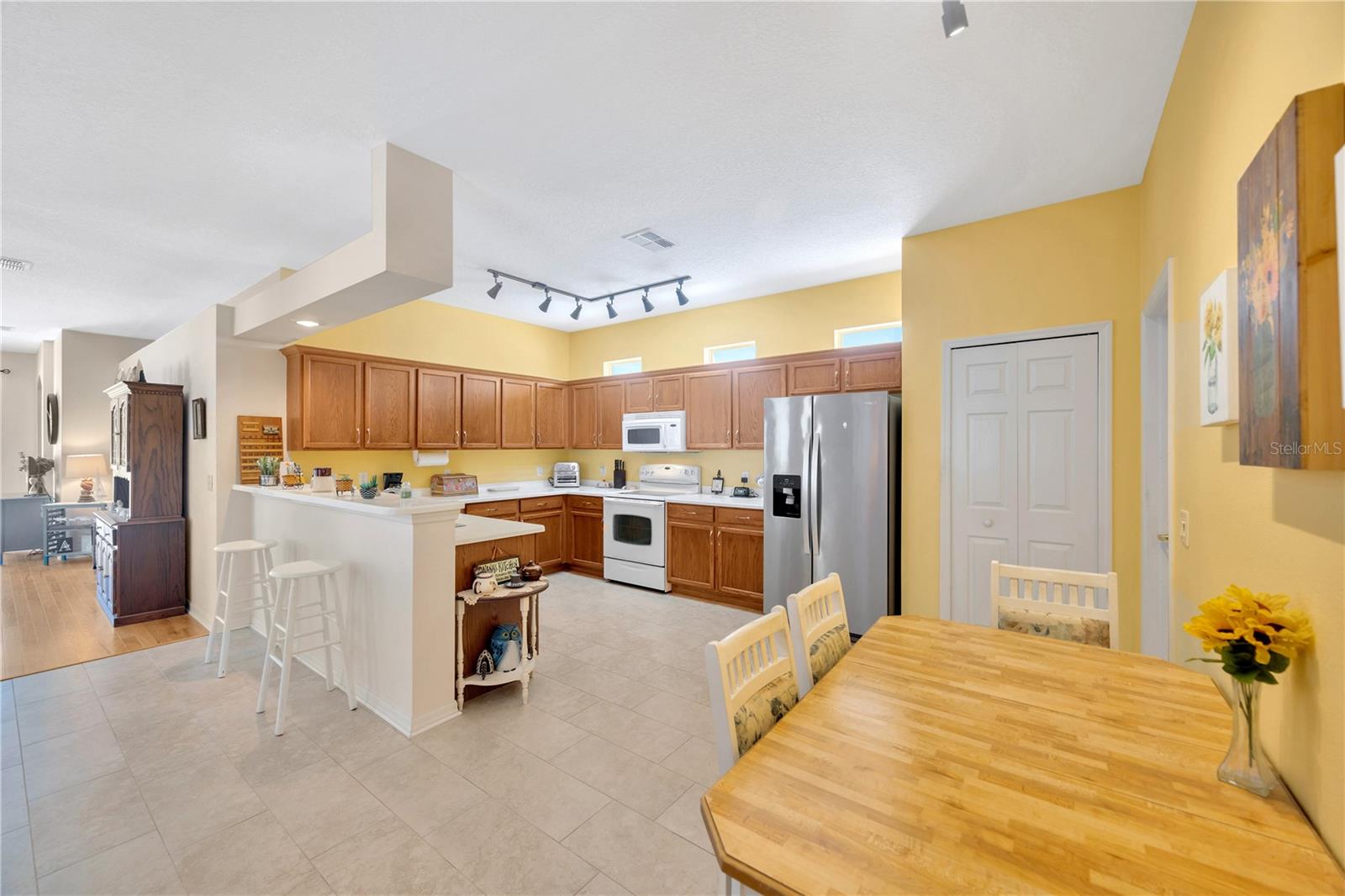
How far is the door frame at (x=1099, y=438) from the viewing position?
302 centimetres

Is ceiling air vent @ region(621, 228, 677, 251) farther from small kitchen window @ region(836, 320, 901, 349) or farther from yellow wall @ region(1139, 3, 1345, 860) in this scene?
yellow wall @ region(1139, 3, 1345, 860)

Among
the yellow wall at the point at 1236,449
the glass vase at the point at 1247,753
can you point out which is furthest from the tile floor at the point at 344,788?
the yellow wall at the point at 1236,449

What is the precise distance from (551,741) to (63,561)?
7.86 m

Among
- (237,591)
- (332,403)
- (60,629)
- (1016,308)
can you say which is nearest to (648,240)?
(1016,308)

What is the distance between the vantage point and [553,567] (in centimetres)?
593

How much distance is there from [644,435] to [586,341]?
1762mm

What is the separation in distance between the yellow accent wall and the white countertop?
1.59 meters

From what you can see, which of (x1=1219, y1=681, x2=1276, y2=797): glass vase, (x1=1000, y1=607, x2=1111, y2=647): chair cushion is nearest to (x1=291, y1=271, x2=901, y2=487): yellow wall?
(x1=1000, y1=607, x2=1111, y2=647): chair cushion

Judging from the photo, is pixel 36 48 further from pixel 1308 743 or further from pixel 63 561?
pixel 63 561

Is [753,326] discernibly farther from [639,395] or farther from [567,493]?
[567,493]

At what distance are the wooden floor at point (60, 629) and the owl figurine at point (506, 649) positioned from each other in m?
2.78

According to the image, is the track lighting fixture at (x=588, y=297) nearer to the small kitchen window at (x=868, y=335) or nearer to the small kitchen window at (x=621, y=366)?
the small kitchen window at (x=621, y=366)

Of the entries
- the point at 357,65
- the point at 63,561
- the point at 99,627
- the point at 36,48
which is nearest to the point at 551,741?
the point at 357,65

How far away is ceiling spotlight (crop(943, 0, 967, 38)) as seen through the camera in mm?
1479
